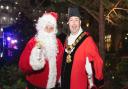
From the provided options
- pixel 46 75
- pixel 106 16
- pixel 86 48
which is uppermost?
pixel 106 16

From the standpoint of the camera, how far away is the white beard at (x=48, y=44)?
6.38 meters

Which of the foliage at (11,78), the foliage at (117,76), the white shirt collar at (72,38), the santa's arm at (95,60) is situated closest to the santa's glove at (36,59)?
the white shirt collar at (72,38)

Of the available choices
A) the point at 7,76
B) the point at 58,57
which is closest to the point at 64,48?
the point at 58,57

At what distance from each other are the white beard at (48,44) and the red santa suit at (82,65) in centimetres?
32

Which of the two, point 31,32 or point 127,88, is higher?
point 31,32

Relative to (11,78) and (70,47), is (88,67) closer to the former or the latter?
(70,47)

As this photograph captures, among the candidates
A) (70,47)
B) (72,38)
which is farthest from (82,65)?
(72,38)

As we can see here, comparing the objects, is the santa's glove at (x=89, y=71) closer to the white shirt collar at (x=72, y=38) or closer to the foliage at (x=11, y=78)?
the white shirt collar at (x=72, y=38)

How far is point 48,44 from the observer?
6438mm

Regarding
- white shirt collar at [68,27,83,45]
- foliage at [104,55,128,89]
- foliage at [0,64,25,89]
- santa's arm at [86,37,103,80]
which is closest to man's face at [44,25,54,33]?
white shirt collar at [68,27,83,45]

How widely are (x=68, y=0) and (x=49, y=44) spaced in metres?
2.83

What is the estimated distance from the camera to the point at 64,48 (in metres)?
6.41

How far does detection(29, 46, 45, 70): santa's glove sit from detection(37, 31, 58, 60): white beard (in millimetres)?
199

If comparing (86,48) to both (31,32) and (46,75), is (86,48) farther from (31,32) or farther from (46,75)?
(31,32)
